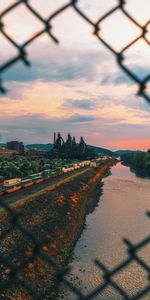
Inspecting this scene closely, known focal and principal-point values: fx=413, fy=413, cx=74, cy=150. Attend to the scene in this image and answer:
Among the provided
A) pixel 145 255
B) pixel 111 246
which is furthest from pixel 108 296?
pixel 111 246

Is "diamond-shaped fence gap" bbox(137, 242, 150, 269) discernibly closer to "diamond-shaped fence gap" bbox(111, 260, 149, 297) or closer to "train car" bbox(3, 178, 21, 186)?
"diamond-shaped fence gap" bbox(111, 260, 149, 297)

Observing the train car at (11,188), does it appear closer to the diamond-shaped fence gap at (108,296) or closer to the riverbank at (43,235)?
the riverbank at (43,235)

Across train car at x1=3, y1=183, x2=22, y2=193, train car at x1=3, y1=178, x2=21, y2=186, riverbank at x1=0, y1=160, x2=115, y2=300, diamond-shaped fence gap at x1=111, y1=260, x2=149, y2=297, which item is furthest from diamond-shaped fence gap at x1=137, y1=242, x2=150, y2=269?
train car at x1=3, y1=178, x2=21, y2=186

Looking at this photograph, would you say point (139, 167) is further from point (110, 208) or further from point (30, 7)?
point (30, 7)

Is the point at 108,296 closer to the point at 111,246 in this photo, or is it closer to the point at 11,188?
the point at 111,246

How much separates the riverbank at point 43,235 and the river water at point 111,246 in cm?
96

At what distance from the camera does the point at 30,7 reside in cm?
214

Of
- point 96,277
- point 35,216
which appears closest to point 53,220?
point 35,216

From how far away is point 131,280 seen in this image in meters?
22.4

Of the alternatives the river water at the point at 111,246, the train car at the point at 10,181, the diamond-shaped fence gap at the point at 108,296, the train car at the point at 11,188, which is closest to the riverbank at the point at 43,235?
the river water at the point at 111,246

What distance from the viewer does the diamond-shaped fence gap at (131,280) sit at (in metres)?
21.4

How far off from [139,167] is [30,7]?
438ft

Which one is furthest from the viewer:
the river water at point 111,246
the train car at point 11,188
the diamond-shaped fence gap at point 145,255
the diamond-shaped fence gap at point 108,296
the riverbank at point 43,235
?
the train car at point 11,188

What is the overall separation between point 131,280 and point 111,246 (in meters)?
7.33
